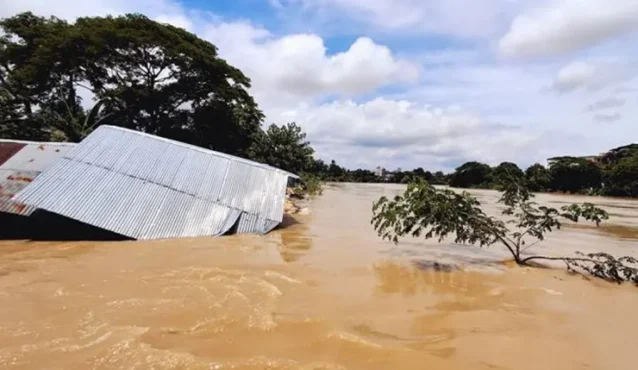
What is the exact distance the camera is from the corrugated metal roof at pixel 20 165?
9.19 m

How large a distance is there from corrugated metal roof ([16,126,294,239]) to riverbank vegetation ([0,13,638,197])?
1515 centimetres

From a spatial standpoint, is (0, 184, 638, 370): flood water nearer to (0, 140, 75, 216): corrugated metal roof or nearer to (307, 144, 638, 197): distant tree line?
(0, 140, 75, 216): corrugated metal roof

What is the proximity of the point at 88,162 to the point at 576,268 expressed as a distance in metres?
10.9

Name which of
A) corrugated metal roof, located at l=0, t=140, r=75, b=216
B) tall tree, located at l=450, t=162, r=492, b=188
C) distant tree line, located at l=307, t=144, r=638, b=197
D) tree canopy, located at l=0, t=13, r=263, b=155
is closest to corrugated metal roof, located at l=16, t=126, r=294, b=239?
corrugated metal roof, located at l=0, t=140, r=75, b=216

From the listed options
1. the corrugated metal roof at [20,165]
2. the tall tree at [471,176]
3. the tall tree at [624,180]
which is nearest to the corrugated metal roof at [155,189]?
the corrugated metal roof at [20,165]

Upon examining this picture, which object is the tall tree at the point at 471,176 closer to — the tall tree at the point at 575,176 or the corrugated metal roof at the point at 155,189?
the tall tree at the point at 575,176

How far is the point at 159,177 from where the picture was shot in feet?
33.8

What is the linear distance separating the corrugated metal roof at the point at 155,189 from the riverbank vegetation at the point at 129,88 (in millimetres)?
15154

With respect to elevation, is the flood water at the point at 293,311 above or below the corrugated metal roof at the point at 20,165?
below

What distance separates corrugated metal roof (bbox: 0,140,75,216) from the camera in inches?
362

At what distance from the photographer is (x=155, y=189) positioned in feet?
32.7

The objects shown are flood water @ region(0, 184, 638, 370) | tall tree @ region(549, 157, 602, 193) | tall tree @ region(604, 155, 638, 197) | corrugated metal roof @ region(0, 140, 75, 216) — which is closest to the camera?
flood water @ region(0, 184, 638, 370)

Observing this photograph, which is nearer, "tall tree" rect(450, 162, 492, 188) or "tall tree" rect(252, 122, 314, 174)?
"tall tree" rect(252, 122, 314, 174)

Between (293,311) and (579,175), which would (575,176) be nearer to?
(579,175)
